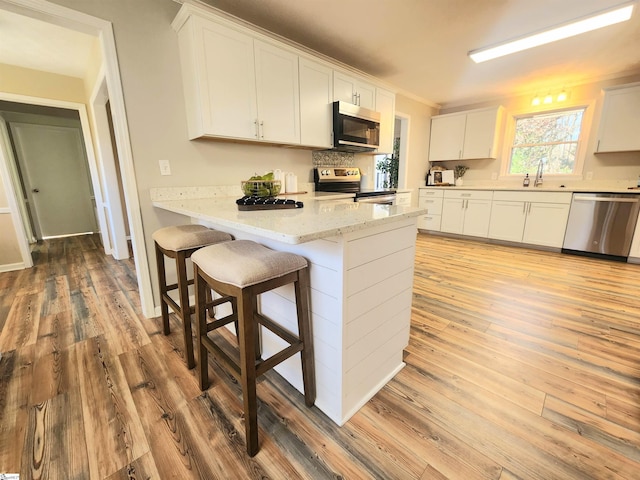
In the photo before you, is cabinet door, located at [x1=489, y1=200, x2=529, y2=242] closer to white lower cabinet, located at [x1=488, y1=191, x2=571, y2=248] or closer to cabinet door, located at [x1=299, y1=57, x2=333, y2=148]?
white lower cabinet, located at [x1=488, y1=191, x2=571, y2=248]

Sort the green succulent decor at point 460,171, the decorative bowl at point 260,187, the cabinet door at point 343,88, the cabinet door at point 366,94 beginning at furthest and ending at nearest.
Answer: the green succulent decor at point 460,171, the cabinet door at point 366,94, the cabinet door at point 343,88, the decorative bowl at point 260,187

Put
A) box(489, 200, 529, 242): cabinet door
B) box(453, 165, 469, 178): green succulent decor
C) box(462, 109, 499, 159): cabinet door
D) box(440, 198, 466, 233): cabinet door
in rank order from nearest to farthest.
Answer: box(489, 200, 529, 242): cabinet door
box(462, 109, 499, 159): cabinet door
box(440, 198, 466, 233): cabinet door
box(453, 165, 469, 178): green succulent decor

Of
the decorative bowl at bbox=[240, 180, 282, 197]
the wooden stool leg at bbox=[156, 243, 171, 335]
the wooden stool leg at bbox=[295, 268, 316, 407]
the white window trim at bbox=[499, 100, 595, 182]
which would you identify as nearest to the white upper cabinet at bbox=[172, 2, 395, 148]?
the decorative bowl at bbox=[240, 180, 282, 197]

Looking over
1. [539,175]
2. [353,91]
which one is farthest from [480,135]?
[353,91]

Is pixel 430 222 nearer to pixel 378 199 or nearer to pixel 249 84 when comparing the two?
pixel 378 199

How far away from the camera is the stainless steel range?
319 cm

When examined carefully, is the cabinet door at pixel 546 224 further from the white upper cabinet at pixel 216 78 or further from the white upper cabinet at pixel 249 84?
the white upper cabinet at pixel 216 78

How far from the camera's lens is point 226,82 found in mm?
2027

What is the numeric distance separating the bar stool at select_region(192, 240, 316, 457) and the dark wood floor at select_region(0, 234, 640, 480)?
212 millimetres

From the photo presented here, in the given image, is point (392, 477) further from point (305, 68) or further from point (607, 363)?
point (305, 68)

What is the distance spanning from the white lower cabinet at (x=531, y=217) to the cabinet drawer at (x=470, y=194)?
0.10 meters

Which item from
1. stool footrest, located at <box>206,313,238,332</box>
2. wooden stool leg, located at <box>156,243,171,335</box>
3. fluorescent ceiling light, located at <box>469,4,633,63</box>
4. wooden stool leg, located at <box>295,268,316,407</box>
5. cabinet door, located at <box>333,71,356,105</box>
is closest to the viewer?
wooden stool leg, located at <box>295,268,316,407</box>

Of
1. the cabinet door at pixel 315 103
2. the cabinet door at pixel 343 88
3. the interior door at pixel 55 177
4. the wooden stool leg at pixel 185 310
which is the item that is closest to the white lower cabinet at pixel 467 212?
the cabinet door at pixel 343 88

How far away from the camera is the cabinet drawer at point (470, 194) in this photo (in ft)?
14.1
